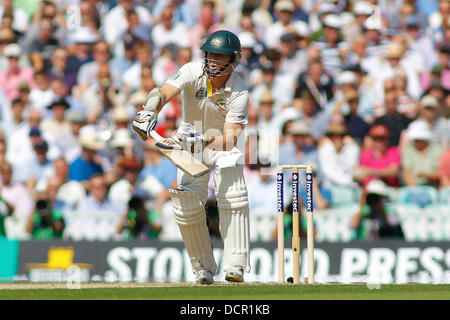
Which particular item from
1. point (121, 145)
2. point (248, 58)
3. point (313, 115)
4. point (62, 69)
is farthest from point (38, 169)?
point (313, 115)

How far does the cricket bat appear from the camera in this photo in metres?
8.12

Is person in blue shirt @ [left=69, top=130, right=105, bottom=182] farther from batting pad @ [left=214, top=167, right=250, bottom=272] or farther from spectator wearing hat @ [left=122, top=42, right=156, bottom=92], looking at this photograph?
batting pad @ [left=214, top=167, right=250, bottom=272]

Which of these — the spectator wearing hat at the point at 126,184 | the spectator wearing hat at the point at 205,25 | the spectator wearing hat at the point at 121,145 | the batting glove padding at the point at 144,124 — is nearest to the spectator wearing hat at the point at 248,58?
the spectator wearing hat at the point at 205,25

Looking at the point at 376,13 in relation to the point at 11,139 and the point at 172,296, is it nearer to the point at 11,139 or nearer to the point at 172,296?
the point at 11,139

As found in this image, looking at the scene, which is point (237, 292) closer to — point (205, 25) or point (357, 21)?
point (357, 21)

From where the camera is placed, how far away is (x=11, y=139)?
546 inches

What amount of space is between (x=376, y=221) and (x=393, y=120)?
1.81m

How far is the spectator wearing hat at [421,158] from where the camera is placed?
11.8 m

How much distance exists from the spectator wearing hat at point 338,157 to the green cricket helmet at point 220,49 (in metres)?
4.07

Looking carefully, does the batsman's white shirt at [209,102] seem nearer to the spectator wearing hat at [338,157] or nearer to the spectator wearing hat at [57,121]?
the spectator wearing hat at [338,157]

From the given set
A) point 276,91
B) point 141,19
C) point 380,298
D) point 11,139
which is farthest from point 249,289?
point 141,19

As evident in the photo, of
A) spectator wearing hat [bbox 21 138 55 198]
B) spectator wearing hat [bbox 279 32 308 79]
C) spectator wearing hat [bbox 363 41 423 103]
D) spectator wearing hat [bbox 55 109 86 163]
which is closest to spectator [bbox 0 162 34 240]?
spectator wearing hat [bbox 21 138 55 198]

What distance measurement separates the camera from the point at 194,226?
844 cm

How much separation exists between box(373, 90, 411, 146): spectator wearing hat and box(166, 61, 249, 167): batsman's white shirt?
13.8ft
